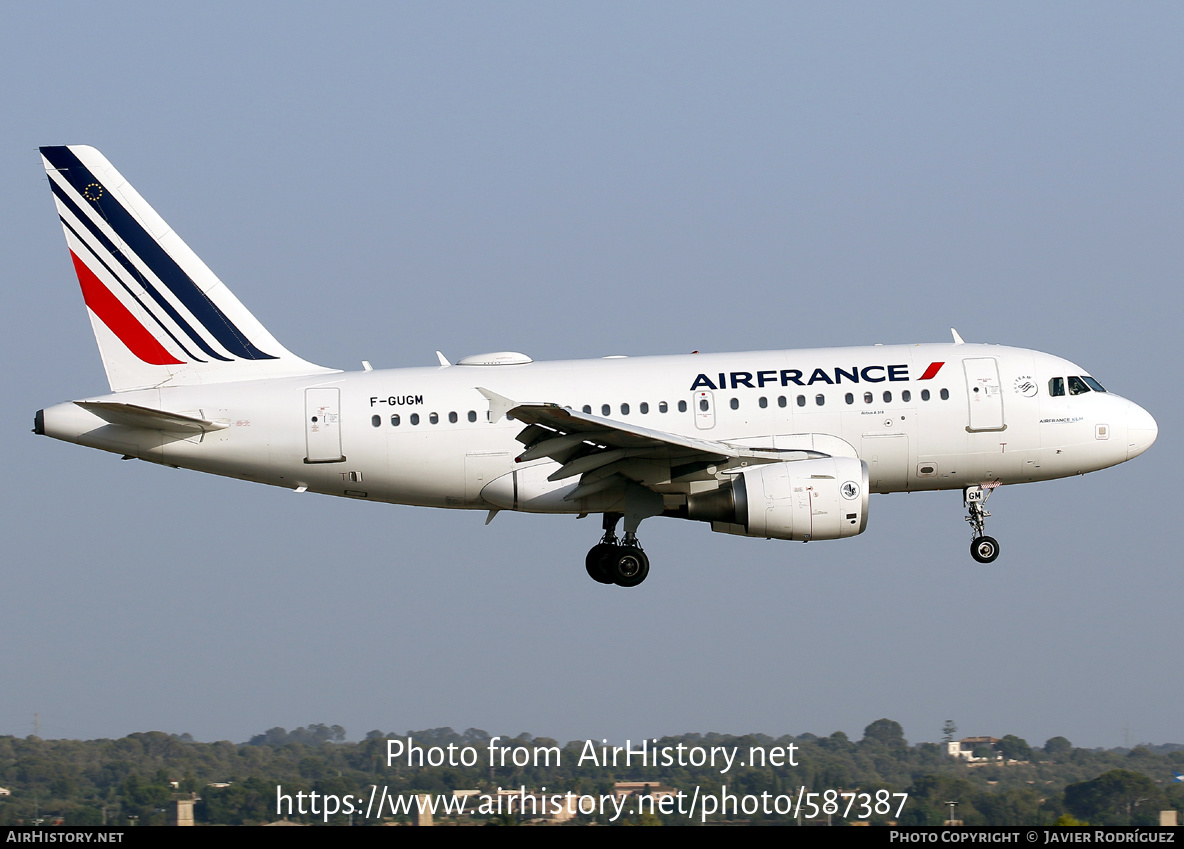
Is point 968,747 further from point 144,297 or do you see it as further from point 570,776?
point 144,297

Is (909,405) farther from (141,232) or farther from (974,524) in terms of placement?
(141,232)

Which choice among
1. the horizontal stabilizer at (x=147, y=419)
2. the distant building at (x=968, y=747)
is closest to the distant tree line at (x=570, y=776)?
the distant building at (x=968, y=747)

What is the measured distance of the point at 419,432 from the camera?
33875 mm

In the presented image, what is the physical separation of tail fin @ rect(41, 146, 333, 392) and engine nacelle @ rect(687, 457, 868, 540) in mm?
11029

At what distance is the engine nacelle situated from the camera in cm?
3203

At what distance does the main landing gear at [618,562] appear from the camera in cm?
3462

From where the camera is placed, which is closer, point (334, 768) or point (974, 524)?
point (974, 524)

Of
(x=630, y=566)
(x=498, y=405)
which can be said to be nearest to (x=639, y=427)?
(x=630, y=566)

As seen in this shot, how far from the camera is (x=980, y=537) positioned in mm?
35469

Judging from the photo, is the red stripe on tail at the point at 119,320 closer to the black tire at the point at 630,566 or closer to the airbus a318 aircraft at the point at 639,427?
the airbus a318 aircraft at the point at 639,427

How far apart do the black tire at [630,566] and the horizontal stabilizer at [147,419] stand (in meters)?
9.42
